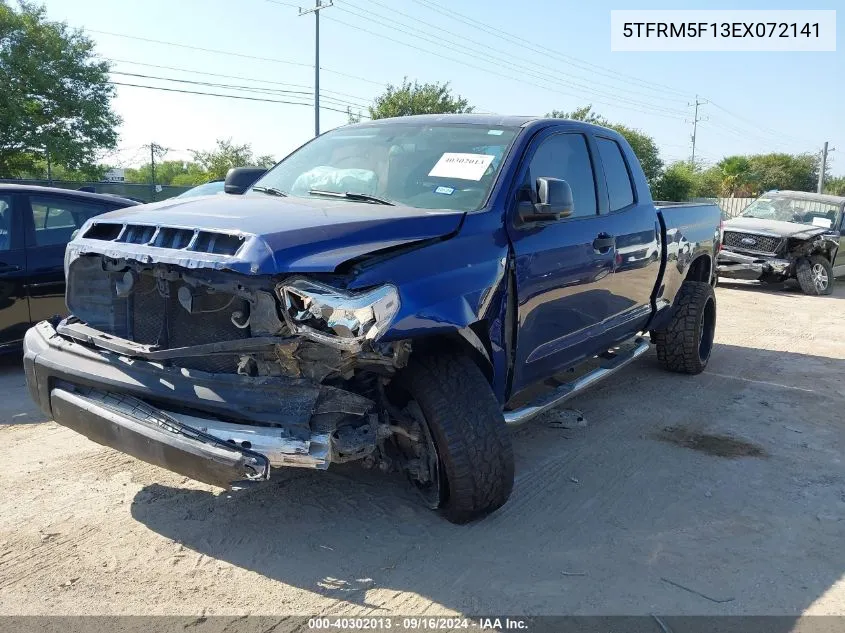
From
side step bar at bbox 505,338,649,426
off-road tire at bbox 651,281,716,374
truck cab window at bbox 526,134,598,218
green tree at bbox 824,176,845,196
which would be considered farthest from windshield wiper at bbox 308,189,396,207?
green tree at bbox 824,176,845,196

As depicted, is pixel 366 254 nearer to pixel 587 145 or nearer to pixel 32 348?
pixel 32 348

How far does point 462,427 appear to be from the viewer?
3021 millimetres

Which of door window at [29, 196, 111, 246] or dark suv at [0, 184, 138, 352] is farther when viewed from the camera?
door window at [29, 196, 111, 246]

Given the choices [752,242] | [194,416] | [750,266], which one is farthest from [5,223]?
[752,242]

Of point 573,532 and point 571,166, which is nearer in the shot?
point 573,532

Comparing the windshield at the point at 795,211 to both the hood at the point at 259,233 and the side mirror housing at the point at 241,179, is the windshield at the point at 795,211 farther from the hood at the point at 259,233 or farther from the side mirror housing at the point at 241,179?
the hood at the point at 259,233

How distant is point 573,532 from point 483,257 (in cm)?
135

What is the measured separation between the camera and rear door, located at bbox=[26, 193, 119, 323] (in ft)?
18.7

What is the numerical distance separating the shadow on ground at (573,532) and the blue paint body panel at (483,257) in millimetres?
659

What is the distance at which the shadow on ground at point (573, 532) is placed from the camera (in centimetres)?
284

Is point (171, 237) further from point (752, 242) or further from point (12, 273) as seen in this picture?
point (752, 242)

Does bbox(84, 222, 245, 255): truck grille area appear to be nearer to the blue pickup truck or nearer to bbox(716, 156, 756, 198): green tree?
the blue pickup truck

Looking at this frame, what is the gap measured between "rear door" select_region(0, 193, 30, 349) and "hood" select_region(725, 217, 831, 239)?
11.4 m

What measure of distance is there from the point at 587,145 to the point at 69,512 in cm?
367
